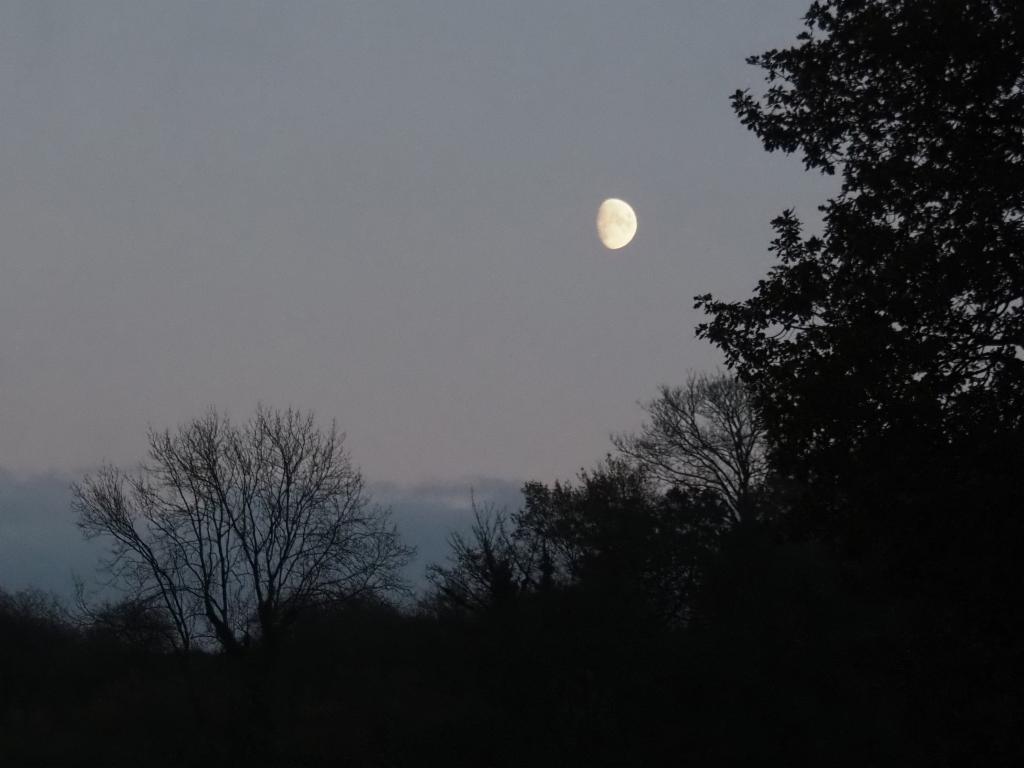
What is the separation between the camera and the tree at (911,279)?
12.7 metres

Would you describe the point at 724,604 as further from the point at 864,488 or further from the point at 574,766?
the point at 864,488

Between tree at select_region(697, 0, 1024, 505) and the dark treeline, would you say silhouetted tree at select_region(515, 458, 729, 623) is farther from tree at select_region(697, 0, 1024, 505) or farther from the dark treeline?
tree at select_region(697, 0, 1024, 505)

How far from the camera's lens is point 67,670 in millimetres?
42938

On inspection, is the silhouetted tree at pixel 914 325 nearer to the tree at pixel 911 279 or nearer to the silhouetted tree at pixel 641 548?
the tree at pixel 911 279

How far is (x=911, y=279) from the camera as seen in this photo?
13000 mm

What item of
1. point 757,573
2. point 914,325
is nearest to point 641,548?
point 757,573

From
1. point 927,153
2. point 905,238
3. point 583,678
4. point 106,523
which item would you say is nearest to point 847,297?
point 905,238

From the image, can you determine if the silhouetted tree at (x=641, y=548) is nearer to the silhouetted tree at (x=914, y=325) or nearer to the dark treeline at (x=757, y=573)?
the dark treeline at (x=757, y=573)

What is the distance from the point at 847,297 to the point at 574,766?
16.7 meters

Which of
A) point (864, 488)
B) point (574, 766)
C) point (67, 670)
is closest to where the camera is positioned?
point (864, 488)

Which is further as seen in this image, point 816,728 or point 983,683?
point 816,728

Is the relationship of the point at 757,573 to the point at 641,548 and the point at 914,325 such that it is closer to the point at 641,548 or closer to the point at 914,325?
the point at 641,548

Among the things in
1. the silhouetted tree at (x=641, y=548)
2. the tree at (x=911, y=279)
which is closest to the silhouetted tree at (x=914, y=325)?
the tree at (x=911, y=279)

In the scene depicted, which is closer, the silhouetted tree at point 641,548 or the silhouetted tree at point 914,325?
the silhouetted tree at point 914,325
